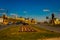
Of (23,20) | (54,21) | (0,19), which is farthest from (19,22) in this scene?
(0,19)

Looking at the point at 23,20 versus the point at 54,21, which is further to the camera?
the point at 23,20

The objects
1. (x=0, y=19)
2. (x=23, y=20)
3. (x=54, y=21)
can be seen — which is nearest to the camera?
(x=0, y=19)

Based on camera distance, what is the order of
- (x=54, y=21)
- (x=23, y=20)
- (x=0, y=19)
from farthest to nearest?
(x=23, y=20), (x=54, y=21), (x=0, y=19)

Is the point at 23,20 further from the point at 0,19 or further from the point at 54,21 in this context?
→ the point at 0,19

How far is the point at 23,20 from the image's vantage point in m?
106

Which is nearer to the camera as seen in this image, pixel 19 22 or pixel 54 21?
pixel 54 21

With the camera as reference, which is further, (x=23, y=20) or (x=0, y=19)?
(x=23, y=20)

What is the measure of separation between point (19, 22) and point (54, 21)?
28258 millimetres

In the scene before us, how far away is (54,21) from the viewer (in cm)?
8450

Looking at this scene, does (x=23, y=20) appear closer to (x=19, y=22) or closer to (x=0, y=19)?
(x=19, y=22)

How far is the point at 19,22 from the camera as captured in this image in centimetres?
10650

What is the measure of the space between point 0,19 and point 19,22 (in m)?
39.3

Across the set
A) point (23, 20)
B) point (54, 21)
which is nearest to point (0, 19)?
point (54, 21)
